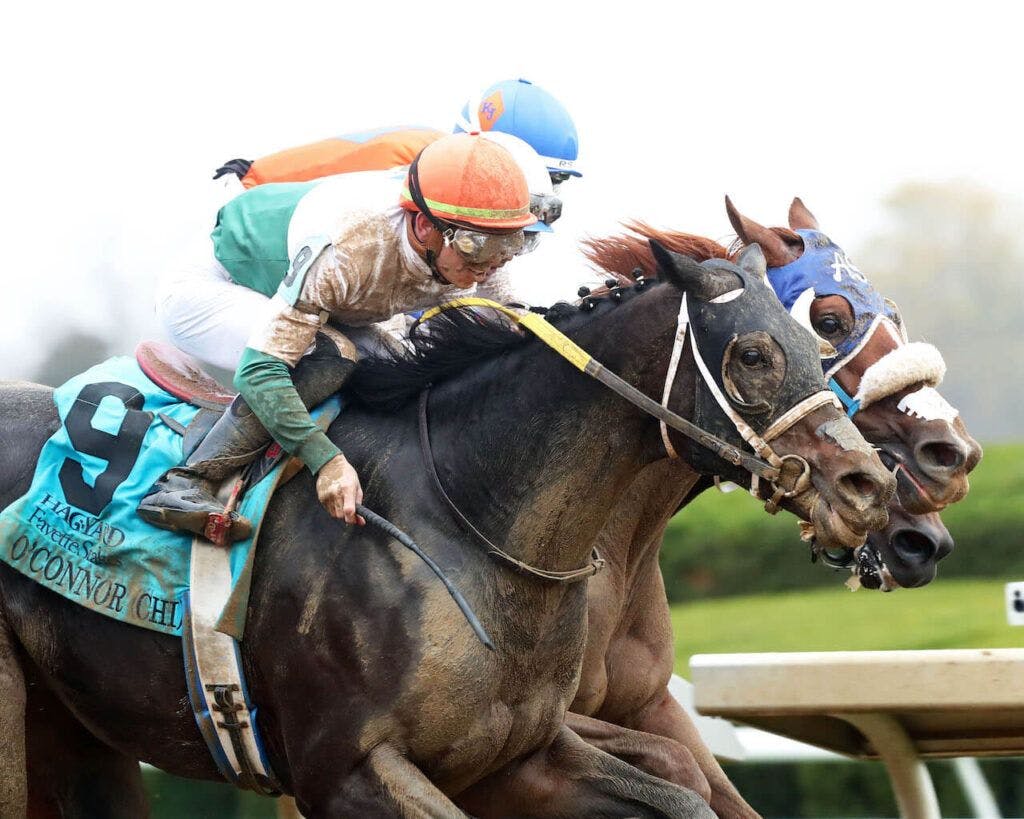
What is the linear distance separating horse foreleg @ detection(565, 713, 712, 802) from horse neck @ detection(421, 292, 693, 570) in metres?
0.63

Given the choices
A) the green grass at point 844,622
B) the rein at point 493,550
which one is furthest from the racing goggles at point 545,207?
the green grass at point 844,622

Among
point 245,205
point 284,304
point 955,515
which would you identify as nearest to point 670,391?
point 284,304

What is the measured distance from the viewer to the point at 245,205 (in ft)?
12.9

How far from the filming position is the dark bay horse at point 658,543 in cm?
397

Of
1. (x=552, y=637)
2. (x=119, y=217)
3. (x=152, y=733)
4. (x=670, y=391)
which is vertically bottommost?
(x=119, y=217)

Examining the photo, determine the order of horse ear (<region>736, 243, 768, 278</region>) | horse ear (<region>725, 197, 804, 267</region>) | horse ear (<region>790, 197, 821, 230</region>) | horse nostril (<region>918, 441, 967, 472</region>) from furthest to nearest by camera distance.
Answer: horse ear (<region>790, 197, 821, 230</region>), horse ear (<region>725, 197, 804, 267</region>), horse nostril (<region>918, 441, 967, 472</region>), horse ear (<region>736, 243, 768, 278</region>)

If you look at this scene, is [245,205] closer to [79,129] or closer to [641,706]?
[641,706]

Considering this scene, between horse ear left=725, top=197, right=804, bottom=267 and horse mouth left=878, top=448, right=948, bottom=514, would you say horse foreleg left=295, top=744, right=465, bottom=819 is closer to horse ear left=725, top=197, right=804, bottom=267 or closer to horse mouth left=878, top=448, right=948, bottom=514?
horse mouth left=878, top=448, right=948, bottom=514

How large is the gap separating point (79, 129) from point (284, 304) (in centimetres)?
570

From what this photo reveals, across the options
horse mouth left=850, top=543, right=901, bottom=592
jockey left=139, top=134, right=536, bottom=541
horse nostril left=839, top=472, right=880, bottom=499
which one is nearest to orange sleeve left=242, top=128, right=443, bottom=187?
jockey left=139, top=134, right=536, bottom=541

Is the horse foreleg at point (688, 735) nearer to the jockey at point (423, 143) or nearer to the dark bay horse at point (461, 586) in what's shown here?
the dark bay horse at point (461, 586)

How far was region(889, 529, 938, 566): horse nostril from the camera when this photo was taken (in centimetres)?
402

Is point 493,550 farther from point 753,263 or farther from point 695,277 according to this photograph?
point 753,263

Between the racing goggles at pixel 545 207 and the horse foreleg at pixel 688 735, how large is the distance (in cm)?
123
